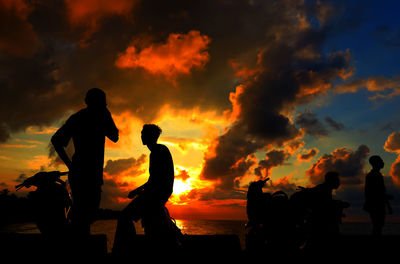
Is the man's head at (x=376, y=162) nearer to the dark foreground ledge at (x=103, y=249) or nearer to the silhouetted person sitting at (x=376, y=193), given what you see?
the silhouetted person sitting at (x=376, y=193)

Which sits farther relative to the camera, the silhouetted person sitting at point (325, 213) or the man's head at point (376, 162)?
the man's head at point (376, 162)

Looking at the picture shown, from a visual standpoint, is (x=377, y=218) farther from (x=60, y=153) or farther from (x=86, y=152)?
(x=60, y=153)

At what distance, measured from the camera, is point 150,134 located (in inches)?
189

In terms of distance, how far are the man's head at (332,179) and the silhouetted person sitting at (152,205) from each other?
3735mm

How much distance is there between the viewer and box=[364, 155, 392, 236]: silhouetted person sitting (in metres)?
9.58

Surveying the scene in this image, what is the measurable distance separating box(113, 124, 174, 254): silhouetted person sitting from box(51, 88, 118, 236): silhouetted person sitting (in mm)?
572

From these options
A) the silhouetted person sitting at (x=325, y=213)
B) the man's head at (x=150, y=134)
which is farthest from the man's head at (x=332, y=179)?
the man's head at (x=150, y=134)

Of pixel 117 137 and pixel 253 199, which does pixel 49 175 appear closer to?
pixel 117 137

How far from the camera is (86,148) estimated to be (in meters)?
4.50

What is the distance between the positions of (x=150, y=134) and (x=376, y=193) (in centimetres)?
884

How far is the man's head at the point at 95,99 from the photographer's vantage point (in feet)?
15.2

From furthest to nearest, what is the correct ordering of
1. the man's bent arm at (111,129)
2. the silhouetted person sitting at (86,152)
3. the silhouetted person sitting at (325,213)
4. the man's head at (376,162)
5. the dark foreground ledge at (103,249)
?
the man's head at (376,162) → the silhouetted person sitting at (325,213) → the man's bent arm at (111,129) → the silhouetted person sitting at (86,152) → the dark foreground ledge at (103,249)

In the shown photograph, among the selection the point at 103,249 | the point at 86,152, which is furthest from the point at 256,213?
the point at 86,152

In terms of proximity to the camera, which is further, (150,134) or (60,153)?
(150,134)
